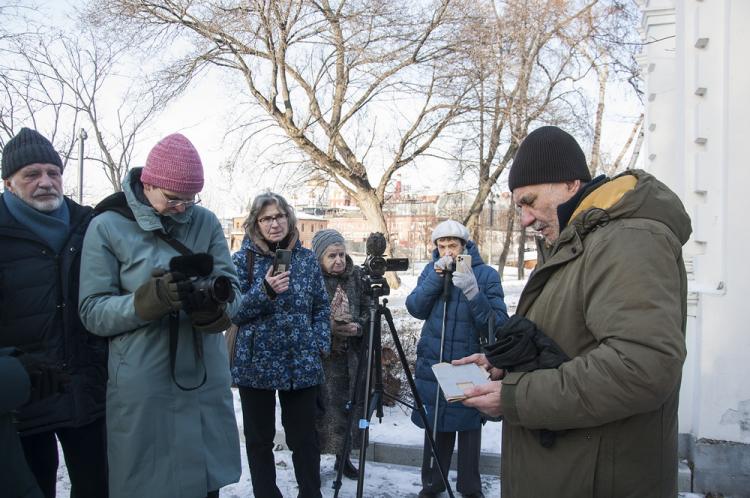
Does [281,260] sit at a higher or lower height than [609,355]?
higher

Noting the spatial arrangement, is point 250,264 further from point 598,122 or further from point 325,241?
point 598,122

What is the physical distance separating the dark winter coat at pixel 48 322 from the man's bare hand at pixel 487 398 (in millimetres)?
1763

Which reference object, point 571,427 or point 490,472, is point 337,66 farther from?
point 571,427

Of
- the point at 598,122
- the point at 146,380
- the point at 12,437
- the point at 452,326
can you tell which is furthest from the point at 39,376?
the point at 598,122

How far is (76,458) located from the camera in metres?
2.73

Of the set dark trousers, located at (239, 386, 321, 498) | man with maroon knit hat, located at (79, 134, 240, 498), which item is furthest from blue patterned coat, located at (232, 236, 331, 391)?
man with maroon knit hat, located at (79, 134, 240, 498)

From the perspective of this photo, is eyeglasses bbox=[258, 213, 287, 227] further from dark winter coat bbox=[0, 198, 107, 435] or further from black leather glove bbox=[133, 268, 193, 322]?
black leather glove bbox=[133, 268, 193, 322]

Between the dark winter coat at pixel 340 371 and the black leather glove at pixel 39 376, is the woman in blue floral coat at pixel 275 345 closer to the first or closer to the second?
the dark winter coat at pixel 340 371

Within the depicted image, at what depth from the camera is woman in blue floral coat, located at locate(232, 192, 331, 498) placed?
3.42 m

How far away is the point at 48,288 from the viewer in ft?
8.59

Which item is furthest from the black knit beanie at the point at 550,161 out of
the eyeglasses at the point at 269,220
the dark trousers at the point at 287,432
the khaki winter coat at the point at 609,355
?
the dark trousers at the point at 287,432

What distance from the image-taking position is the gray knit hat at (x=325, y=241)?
4.35 metres

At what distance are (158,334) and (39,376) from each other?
1.44 feet

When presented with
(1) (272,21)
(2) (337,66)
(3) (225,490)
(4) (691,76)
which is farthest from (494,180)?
(3) (225,490)
